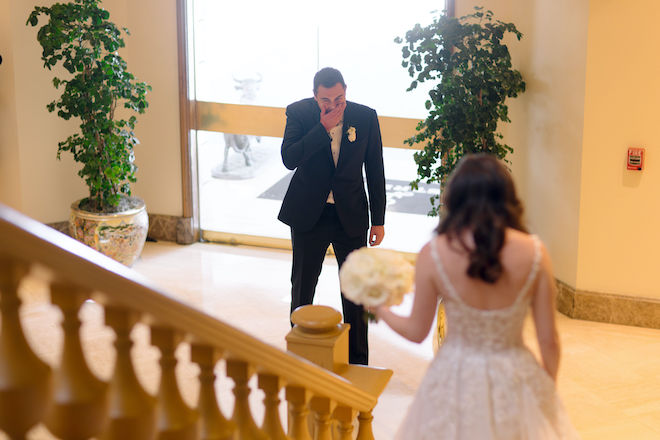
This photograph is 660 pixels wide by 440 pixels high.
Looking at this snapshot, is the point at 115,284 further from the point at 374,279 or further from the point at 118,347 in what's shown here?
the point at 374,279

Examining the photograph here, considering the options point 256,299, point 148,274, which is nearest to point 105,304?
point 256,299

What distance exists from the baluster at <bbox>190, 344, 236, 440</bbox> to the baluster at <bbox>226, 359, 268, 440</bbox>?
116 millimetres

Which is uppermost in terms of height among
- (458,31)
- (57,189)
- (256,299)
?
(458,31)

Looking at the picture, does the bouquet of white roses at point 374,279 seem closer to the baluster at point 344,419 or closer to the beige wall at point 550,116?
the baluster at point 344,419

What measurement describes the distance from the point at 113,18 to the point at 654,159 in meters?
4.92

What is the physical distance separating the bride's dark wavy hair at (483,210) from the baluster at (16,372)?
1.22m

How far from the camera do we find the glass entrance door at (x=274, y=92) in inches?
263

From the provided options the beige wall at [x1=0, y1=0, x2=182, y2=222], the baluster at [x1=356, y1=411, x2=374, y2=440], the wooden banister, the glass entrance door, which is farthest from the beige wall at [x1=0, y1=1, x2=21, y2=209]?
the wooden banister

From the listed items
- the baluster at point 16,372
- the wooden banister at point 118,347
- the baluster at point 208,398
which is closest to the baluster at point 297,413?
the wooden banister at point 118,347

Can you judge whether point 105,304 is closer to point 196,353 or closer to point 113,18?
point 196,353

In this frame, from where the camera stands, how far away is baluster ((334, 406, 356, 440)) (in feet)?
7.93

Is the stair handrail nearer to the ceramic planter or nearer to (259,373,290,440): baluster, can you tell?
(259,373,290,440): baluster

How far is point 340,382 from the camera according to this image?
218 centimetres

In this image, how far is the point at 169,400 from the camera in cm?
140
